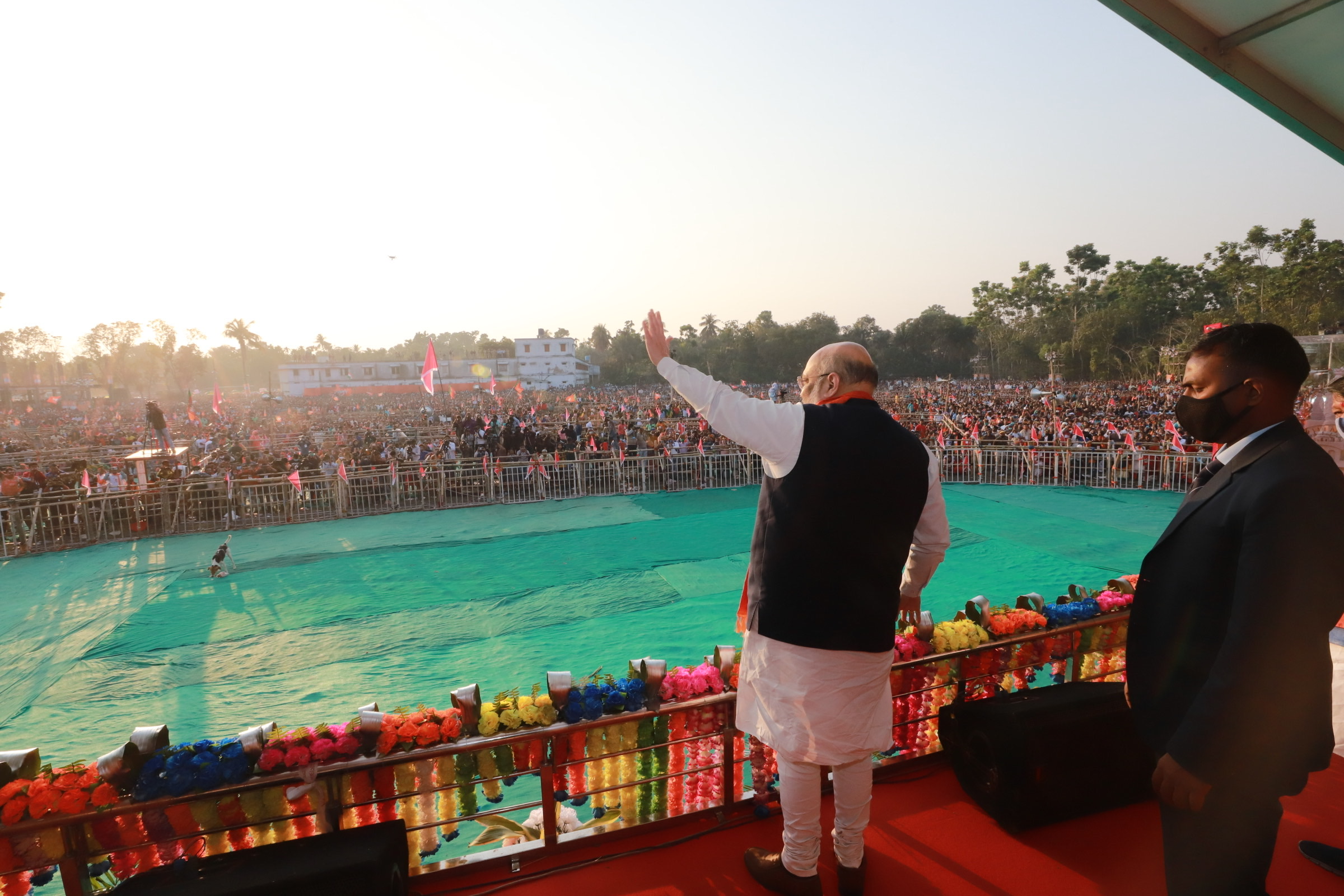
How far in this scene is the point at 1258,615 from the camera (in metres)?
1.54

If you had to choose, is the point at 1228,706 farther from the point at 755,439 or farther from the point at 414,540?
the point at 414,540

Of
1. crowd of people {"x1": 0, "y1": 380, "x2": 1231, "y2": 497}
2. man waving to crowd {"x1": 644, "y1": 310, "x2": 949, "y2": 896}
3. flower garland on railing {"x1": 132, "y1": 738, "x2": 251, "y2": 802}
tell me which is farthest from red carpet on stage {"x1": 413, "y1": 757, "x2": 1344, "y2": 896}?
crowd of people {"x1": 0, "y1": 380, "x2": 1231, "y2": 497}

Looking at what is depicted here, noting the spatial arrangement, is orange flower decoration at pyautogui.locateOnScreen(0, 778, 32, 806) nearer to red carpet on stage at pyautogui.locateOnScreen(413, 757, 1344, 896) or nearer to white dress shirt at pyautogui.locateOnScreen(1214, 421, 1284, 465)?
red carpet on stage at pyautogui.locateOnScreen(413, 757, 1344, 896)

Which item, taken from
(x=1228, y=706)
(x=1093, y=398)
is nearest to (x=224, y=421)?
(x=1228, y=706)

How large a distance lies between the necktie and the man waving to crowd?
77 centimetres

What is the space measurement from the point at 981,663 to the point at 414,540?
1011 cm

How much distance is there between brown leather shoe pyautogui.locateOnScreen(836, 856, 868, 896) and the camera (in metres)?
2.52

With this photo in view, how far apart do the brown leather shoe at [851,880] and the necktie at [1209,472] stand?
186cm

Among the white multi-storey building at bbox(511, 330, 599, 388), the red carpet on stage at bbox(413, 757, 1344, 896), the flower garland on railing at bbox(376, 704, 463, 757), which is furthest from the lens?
the white multi-storey building at bbox(511, 330, 599, 388)

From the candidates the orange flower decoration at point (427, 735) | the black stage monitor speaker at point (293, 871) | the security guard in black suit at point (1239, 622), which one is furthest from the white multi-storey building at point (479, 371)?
the security guard in black suit at point (1239, 622)

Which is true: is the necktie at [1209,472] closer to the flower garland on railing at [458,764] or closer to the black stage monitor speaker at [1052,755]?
the flower garland on railing at [458,764]

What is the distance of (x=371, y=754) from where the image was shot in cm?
281

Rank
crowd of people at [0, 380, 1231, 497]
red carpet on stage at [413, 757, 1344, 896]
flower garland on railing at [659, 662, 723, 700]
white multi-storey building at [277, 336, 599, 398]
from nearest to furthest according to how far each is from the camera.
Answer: red carpet on stage at [413, 757, 1344, 896] → flower garland on railing at [659, 662, 723, 700] → crowd of people at [0, 380, 1231, 497] → white multi-storey building at [277, 336, 599, 398]

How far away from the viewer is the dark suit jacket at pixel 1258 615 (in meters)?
1.53
